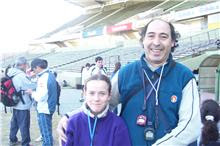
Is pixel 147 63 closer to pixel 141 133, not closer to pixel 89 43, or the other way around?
pixel 141 133

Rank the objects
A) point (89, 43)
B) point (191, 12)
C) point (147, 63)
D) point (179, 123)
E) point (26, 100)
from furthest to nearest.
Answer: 1. point (89, 43)
2. point (191, 12)
3. point (26, 100)
4. point (147, 63)
5. point (179, 123)

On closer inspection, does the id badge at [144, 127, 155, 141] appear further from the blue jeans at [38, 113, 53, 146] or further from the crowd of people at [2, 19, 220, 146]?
the blue jeans at [38, 113, 53, 146]

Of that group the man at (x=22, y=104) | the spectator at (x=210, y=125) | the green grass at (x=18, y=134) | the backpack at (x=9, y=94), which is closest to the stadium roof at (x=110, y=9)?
the green grass at (x=18, y=134)

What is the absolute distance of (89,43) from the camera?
114 ft

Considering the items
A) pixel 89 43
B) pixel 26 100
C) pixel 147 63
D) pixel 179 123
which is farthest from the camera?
pixel 89 43

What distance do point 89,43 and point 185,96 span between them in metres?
33.0

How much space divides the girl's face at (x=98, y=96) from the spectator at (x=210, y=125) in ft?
4.14

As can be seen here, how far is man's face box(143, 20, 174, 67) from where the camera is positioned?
1913 millimetres

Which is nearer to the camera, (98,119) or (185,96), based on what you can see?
(185,96)

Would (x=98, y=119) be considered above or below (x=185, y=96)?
below

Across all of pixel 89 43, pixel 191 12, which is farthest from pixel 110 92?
pixel 89 43

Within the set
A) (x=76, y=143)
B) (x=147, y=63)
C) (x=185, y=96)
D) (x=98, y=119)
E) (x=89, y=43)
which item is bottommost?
(x=76, y=143)

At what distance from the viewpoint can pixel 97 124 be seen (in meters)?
2.01

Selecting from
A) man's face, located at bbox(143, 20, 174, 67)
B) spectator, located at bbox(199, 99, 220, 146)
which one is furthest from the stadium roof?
man's face, located at bbox(143, 20, 174, 67)
